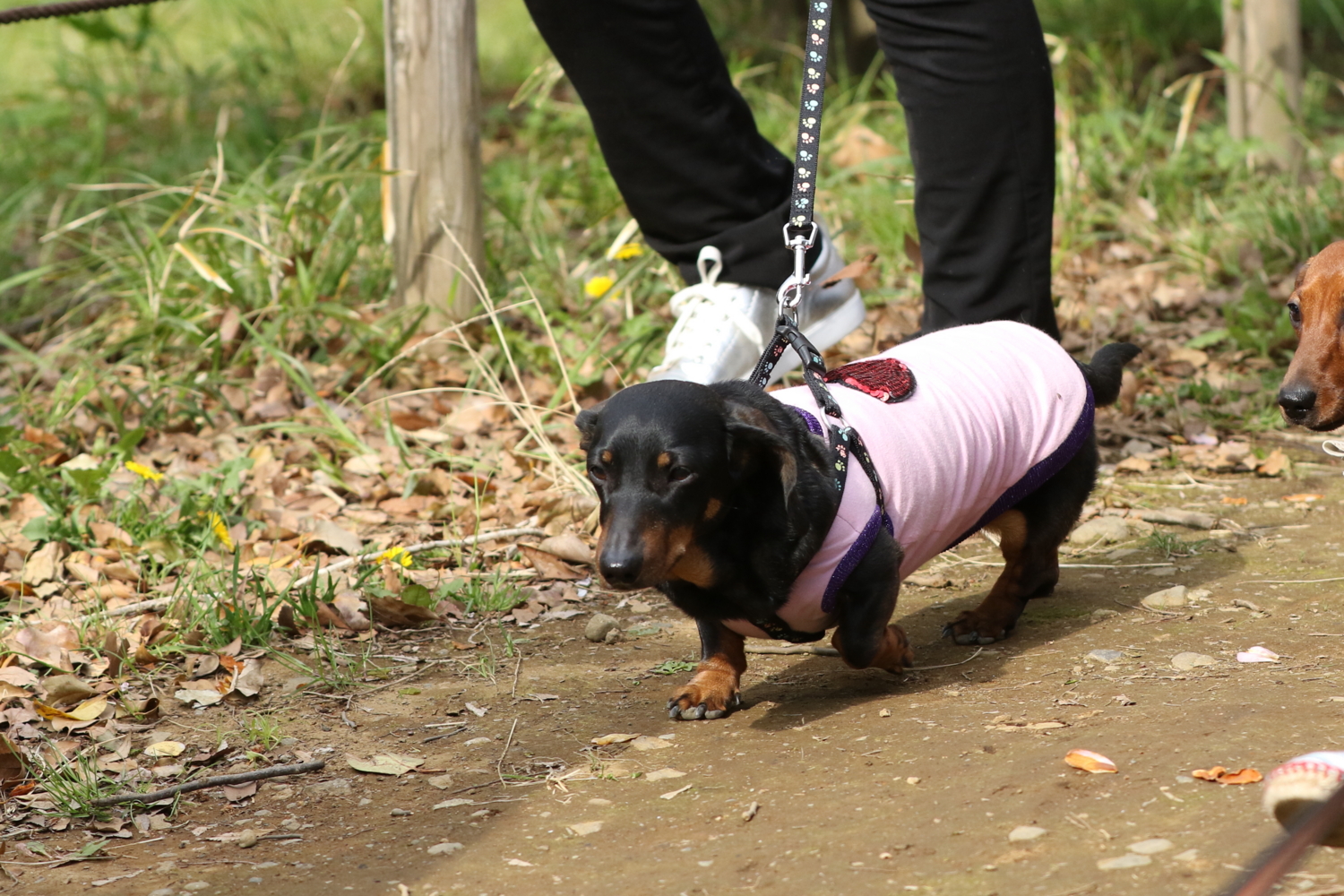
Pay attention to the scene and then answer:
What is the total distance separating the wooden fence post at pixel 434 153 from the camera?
13.5 feet

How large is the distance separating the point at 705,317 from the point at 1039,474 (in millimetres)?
1007

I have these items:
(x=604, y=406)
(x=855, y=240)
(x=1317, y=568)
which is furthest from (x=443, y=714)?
(x=855, y=240)

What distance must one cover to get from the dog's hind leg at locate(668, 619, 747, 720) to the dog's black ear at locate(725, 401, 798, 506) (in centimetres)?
33

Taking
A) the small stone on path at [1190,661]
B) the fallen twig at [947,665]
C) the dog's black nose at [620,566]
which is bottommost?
the fallen twig at [947,665]

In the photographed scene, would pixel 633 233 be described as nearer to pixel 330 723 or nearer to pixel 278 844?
pixel 330 723

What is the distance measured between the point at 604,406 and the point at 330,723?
2.63 ft

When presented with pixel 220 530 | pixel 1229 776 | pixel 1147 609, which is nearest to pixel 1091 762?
pixel 1229 776

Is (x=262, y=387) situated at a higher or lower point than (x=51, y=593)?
higher

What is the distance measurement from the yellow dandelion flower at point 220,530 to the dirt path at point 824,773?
2.08 ft

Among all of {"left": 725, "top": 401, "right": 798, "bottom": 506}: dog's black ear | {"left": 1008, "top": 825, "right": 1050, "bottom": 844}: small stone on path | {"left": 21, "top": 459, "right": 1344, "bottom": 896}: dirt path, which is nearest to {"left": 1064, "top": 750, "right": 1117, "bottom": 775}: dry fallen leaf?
{"left": 21, "top": 459, "right": 1344, "bottom": 896}: dirt path

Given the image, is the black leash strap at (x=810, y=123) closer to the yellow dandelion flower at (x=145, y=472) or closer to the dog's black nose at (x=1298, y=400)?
the dog's black nose at (x=1298, y=400)

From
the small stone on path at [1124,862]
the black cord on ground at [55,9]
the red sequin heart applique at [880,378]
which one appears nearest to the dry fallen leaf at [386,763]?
the red sequin heart applique at [880,378]

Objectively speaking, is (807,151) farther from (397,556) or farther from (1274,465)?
(1274,465)

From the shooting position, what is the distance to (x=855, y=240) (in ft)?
16.7
